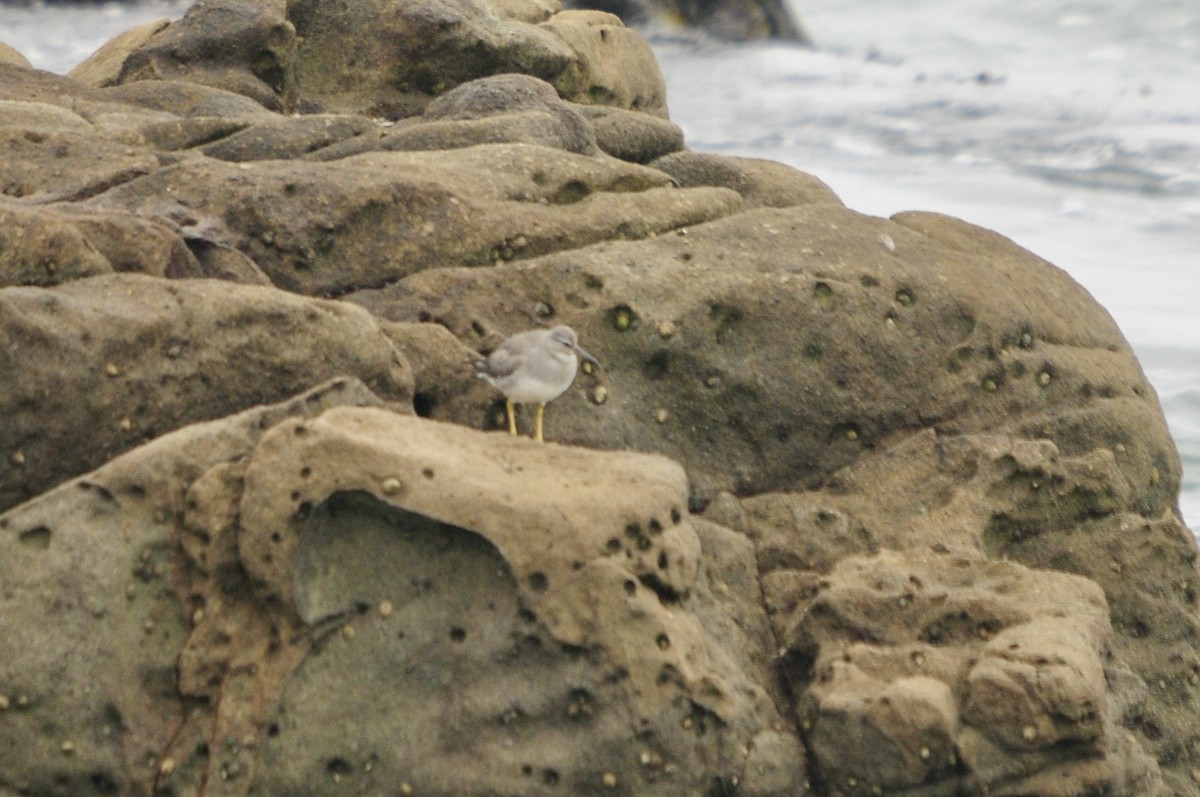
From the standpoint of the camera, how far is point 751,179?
8.53 metres

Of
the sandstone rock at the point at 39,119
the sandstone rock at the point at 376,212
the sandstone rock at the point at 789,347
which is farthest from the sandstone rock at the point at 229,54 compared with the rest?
the sandstone rock at the point at 789,347

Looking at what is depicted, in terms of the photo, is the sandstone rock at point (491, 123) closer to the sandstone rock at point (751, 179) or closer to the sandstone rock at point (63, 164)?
the sandstone rock at point (751, 179)

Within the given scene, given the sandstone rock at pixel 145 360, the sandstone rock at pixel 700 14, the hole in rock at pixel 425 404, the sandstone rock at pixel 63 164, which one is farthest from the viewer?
the sandstone rock at pixel 700 14

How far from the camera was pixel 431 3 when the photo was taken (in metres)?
10.1

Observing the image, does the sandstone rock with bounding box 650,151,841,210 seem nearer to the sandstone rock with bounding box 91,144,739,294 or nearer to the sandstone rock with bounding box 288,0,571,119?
the sandstone rock with bounding box 91,144,739,294

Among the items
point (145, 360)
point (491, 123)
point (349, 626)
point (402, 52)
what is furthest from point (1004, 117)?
point (349, 626)

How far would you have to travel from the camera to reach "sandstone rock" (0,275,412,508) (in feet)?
18.5

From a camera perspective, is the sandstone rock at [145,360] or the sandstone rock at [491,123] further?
the sandstone rock at [491,123]

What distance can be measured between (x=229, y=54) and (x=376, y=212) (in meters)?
3.62

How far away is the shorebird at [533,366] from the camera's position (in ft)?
19.9

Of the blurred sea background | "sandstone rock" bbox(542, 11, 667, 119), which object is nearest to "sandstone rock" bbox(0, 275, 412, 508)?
"sandstone rock" bbox(542, 11, 667, 119)

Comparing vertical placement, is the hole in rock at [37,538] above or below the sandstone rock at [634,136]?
above

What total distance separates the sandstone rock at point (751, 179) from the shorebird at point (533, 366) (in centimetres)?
242

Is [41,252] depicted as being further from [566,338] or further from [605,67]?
[605,67]
